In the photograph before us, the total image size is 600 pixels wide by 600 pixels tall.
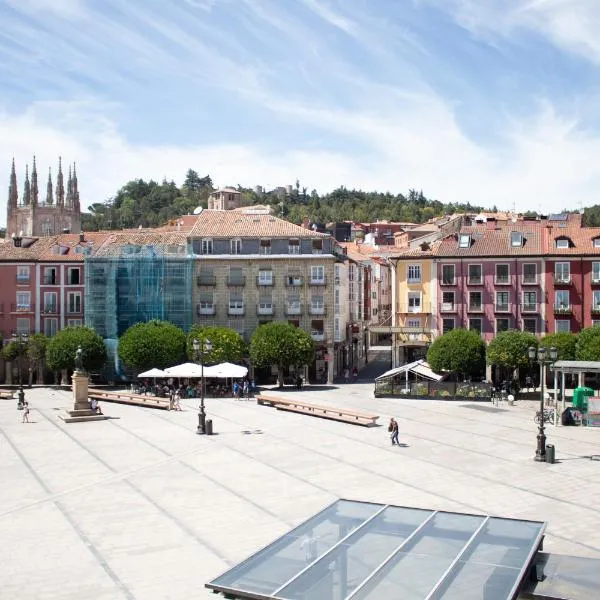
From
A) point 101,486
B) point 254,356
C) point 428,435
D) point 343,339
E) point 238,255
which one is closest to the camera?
point 101,486

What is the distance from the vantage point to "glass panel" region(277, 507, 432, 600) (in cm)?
1127

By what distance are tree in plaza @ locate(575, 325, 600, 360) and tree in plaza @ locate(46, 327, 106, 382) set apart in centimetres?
3053

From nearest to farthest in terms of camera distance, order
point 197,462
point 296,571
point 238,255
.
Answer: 1. point 296,571
2. point 197,462
3. point 238,255

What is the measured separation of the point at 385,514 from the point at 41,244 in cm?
5793

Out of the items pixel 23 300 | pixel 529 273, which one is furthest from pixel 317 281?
pixel 23 300

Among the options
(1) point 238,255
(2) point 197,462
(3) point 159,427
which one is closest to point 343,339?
(1) point 238,255

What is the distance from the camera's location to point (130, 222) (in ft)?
565

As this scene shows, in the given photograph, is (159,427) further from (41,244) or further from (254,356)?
(41,244)

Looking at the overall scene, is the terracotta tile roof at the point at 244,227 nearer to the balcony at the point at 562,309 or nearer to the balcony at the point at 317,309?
the balcony at the point at 317,309

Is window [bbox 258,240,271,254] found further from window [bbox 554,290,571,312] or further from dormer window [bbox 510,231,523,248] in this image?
window [bbox 554,290,571,312]

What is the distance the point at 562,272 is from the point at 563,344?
740 centimetres

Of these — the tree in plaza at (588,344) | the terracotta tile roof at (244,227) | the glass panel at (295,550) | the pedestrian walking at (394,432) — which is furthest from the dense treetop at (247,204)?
the glass panel at (295,550)

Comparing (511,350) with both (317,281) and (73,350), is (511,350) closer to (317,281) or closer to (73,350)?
(317,281)

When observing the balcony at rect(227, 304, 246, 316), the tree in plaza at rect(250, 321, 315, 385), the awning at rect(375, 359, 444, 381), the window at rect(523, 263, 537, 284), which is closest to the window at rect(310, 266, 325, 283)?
the balcony at rect(227, 304, 246, 316)
